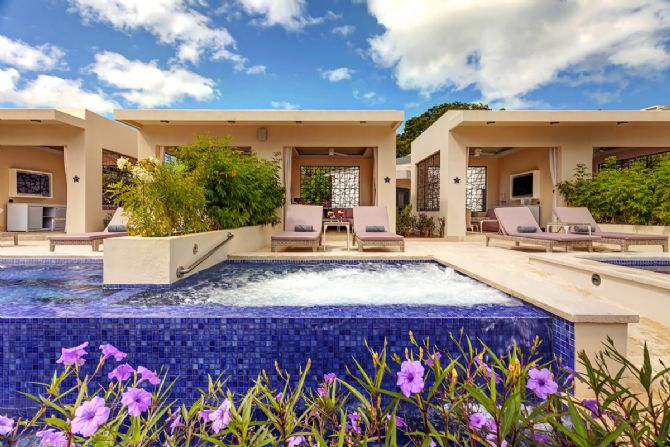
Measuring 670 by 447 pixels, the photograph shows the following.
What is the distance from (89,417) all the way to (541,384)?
123 cm

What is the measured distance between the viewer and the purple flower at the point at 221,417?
93 cm

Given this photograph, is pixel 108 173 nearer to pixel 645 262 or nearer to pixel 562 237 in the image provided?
pixel 562 237

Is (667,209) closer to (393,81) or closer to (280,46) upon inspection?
(280,46)

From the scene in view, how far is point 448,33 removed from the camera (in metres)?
16.4

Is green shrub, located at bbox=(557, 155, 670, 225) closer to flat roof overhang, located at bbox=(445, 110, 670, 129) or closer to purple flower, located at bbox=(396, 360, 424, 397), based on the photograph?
flat roof overhang, located at bbox=(445, 110, 670, 129)

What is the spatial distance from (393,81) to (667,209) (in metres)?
24.3

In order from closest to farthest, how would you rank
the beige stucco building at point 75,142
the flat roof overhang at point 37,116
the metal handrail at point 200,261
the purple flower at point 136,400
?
the purple flower at point 136,400
the metal handrail at point 200,261
the flat roof overhang at point 37,116
the beige stucco building at point 75,142

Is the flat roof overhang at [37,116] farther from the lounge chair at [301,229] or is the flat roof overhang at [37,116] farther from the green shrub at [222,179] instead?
the lounge chair at [301,229]

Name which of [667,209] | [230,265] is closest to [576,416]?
[230,265]

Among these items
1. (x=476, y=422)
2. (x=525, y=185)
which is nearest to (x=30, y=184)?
(x=476, y=422)

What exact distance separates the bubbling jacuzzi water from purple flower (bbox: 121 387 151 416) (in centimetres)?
194

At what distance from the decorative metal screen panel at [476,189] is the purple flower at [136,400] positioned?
55.6 feet

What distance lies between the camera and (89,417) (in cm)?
85

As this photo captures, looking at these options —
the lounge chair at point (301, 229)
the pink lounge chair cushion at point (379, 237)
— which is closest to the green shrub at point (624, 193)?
the pink lounge chair cushion at point (379, 237)
